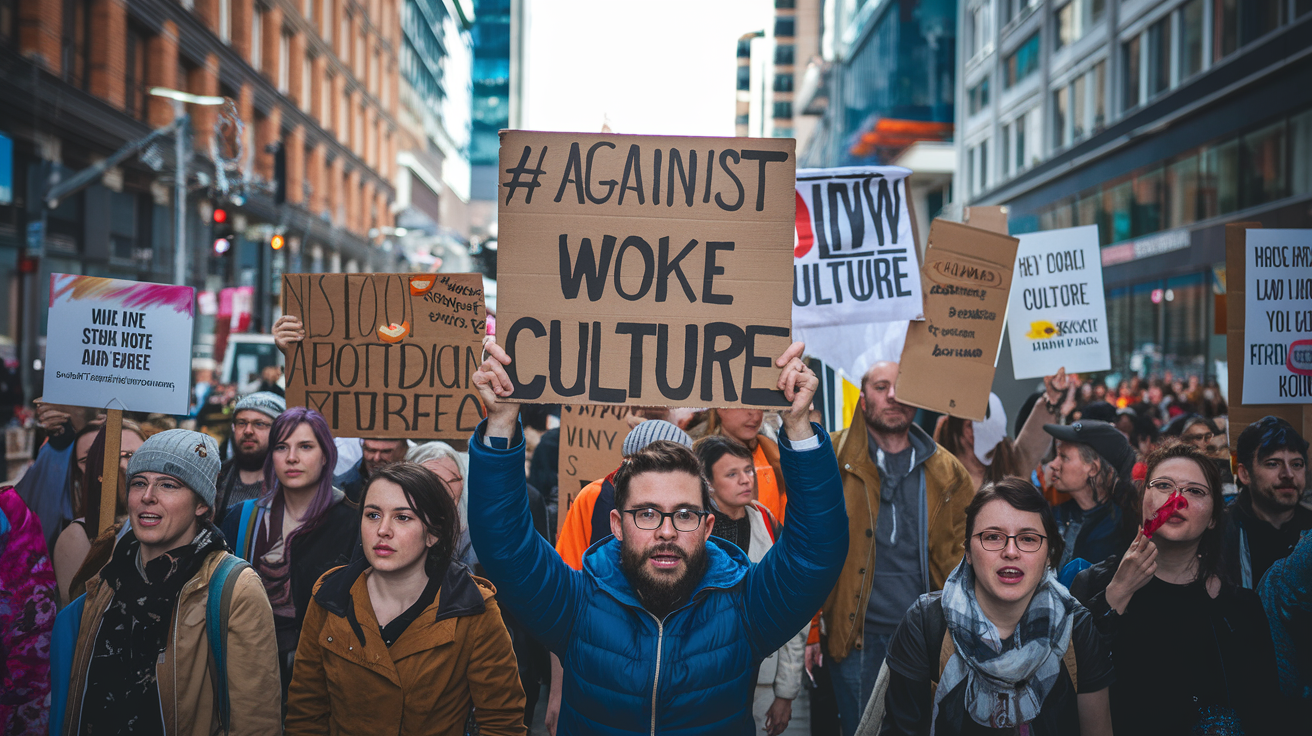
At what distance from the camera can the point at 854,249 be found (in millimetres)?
5340

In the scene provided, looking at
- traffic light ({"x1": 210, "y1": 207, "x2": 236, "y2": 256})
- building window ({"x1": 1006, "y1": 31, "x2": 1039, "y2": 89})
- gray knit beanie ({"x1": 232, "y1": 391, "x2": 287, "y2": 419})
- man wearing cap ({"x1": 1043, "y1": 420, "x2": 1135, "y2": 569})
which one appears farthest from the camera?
building window ({"x1": 1006, "y1": 31, "x2": 1039, "y2": 89})

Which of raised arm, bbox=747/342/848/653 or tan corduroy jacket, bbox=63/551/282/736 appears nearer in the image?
raised arm, bbox=747/342/848/653

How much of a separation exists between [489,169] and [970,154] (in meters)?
130

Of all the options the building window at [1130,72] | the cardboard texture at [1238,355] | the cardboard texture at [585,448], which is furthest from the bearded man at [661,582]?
the building window at [1130,72]

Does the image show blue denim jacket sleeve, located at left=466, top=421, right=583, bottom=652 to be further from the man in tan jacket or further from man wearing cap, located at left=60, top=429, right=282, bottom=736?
the man in tan jacket

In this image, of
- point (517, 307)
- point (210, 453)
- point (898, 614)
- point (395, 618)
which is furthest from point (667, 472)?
point (898, 614)

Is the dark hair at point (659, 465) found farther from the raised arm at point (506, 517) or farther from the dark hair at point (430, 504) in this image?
the dark hair at point (430, 504)

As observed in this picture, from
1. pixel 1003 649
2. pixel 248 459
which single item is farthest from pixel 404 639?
pixel 248 459

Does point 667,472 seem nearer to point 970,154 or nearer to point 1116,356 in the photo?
point 1116,356

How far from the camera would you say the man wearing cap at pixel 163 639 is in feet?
9.75

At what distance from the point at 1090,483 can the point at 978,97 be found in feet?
116

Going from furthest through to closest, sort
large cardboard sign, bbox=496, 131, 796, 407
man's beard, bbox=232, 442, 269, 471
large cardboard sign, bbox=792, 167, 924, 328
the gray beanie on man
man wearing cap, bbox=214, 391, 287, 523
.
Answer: large cardboard sign, bbox=792, 167, 924, 328, man's beard, bbox=232, 442, 269, 471, man wearing cap, bbox=214, 391, 287, 523, the gray beanie on man, large cardboard sign, bbox=496, 131, 796, 407

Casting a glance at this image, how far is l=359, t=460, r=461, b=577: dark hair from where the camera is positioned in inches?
124

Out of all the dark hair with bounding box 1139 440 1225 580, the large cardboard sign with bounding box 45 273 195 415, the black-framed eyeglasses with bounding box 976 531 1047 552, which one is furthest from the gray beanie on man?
the dark hair with bounding box 1139 440 1225 580
